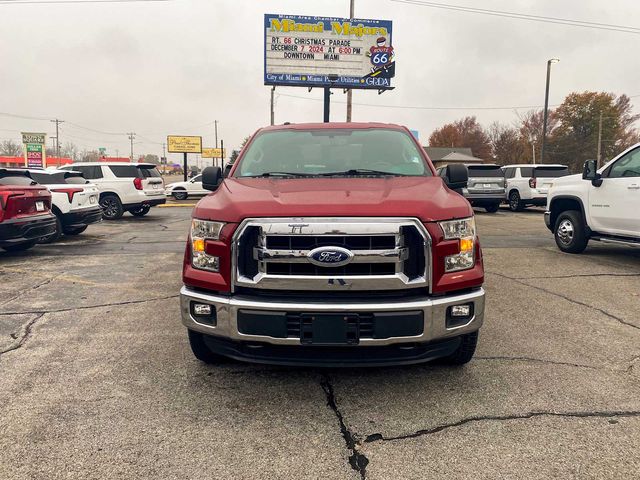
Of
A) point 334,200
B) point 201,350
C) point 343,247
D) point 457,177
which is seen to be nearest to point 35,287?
point 201,350

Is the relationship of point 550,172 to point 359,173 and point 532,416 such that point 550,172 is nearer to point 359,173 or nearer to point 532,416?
point 359,173

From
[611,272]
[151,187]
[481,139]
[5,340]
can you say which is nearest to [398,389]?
[5,340]

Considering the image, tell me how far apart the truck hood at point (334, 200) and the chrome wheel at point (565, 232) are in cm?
591

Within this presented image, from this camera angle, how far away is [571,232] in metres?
8.08

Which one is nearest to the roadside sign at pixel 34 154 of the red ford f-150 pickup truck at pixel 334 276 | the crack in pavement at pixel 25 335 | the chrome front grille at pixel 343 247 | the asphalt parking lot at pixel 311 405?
the crack in pavement at pixel 25 335

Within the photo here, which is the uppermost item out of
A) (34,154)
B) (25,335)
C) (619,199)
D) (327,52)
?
(327,52)

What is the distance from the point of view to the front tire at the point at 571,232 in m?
7.89

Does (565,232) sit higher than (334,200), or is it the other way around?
(334,200)

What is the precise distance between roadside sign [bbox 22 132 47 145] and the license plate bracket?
63.8m

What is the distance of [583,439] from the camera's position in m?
2.46

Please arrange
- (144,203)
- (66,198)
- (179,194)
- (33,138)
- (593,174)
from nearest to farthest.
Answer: (593,174)
(66,198)
(144,203)
(179,194)
(33,138)

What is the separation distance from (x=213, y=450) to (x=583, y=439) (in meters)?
1.98

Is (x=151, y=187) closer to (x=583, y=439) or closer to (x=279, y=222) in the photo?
(x=279, y=222)

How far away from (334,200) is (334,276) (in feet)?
1.57
